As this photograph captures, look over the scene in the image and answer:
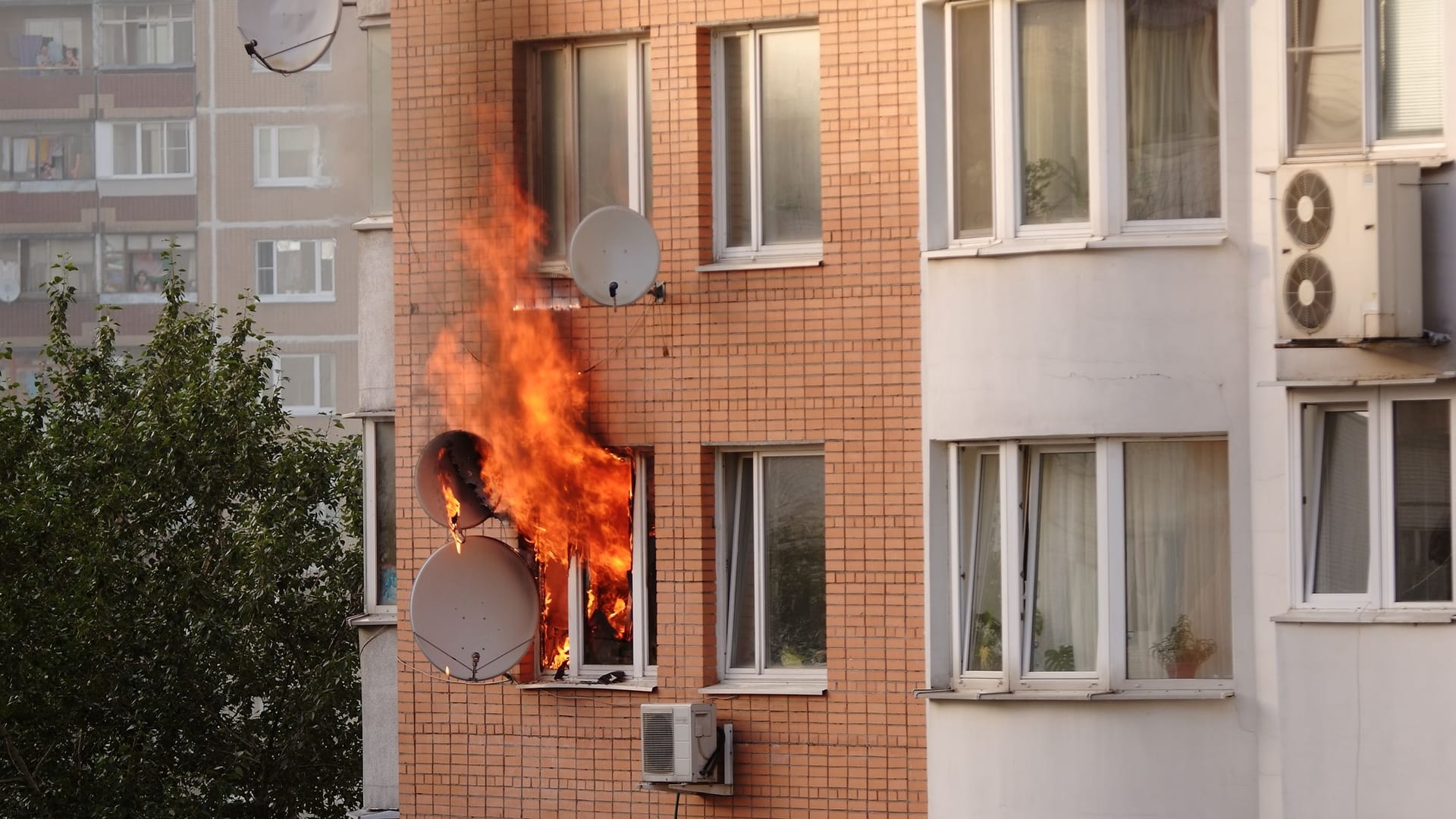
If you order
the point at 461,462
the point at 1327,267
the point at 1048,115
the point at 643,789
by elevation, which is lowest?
the point at 643,789

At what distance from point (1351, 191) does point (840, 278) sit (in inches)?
146

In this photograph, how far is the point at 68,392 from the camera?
2712cm

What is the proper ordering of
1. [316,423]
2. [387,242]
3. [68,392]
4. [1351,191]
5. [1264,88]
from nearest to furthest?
[1351,191] → [1264,88] → [387,242] → [68,392] → [316,423]

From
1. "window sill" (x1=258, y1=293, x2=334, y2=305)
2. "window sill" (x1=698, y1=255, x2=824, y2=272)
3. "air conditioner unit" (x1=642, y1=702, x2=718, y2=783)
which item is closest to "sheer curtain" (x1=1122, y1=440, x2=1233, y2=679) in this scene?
"window sill" (x1=698, y1=255, x2=824, y2=272)

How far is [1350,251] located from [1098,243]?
1.72 m

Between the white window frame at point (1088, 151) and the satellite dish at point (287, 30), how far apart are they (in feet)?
15.4

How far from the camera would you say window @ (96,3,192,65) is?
207 feet

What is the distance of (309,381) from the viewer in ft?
200

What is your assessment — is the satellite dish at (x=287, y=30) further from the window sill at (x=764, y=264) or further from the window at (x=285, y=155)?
the window at (x=285, y=155)

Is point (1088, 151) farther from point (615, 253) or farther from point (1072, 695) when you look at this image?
point (1072, 695)

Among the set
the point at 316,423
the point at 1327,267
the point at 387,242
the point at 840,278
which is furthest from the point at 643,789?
the point at 316,423

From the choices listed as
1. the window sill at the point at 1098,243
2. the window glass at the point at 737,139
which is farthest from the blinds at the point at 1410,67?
the window glass at the point at 737,139

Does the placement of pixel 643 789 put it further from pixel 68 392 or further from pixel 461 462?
pixel 68 392

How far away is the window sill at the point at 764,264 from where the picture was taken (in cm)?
1495
